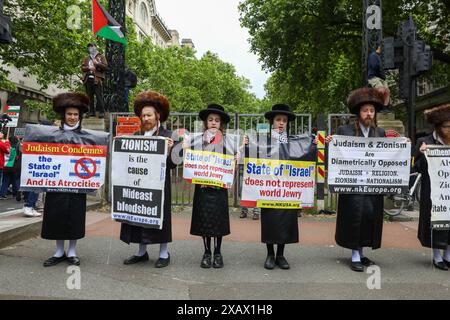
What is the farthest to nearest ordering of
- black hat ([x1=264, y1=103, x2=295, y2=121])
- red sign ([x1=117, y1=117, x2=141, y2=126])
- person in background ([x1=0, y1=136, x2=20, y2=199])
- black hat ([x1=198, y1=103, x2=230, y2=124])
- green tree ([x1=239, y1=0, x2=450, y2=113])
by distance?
green tree ([x1=239, y1=0, x2=450, y2=113]) < person in background ([x1=0, y1=136, x2=20, y2=199]) < red sign ([x1=117, y1=117, x2=141, y2=126]) < black hat ([x1=264, y1=103, x2=295, y2=121]) < black hat ([x1=198, y1=103, x2=230, y2=124])

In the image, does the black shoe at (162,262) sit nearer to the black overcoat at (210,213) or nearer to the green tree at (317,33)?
the black overcoat at (210,213)

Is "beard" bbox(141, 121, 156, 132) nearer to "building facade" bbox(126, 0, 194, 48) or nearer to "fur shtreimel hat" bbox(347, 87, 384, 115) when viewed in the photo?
"fur shtreimel hat" bbox(347, 87, 384, 115)

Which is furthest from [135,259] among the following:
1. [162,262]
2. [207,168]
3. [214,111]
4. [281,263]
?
[214,111]

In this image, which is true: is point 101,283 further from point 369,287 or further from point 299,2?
point 299,2

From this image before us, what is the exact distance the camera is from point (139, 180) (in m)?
5.19

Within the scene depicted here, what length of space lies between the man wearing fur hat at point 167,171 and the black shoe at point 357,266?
218cm

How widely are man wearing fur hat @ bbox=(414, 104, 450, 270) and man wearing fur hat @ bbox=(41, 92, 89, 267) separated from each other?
4.14 metres

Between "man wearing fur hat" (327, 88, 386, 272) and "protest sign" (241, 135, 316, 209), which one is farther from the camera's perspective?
"protest sign" (241, 135, 316, 209)

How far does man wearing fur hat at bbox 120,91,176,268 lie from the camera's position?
201 inches

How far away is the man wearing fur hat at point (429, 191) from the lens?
5270 mm

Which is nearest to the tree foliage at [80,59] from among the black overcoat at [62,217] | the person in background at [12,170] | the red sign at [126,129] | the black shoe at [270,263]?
the person in background at [12,170]

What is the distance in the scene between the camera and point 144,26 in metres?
61.7

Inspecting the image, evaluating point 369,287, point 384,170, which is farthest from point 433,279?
point 384,170

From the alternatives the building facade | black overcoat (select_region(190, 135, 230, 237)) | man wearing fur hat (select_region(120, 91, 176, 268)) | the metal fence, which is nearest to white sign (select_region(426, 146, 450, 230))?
black overcoat (select_region(190, 135, 230, 237))
